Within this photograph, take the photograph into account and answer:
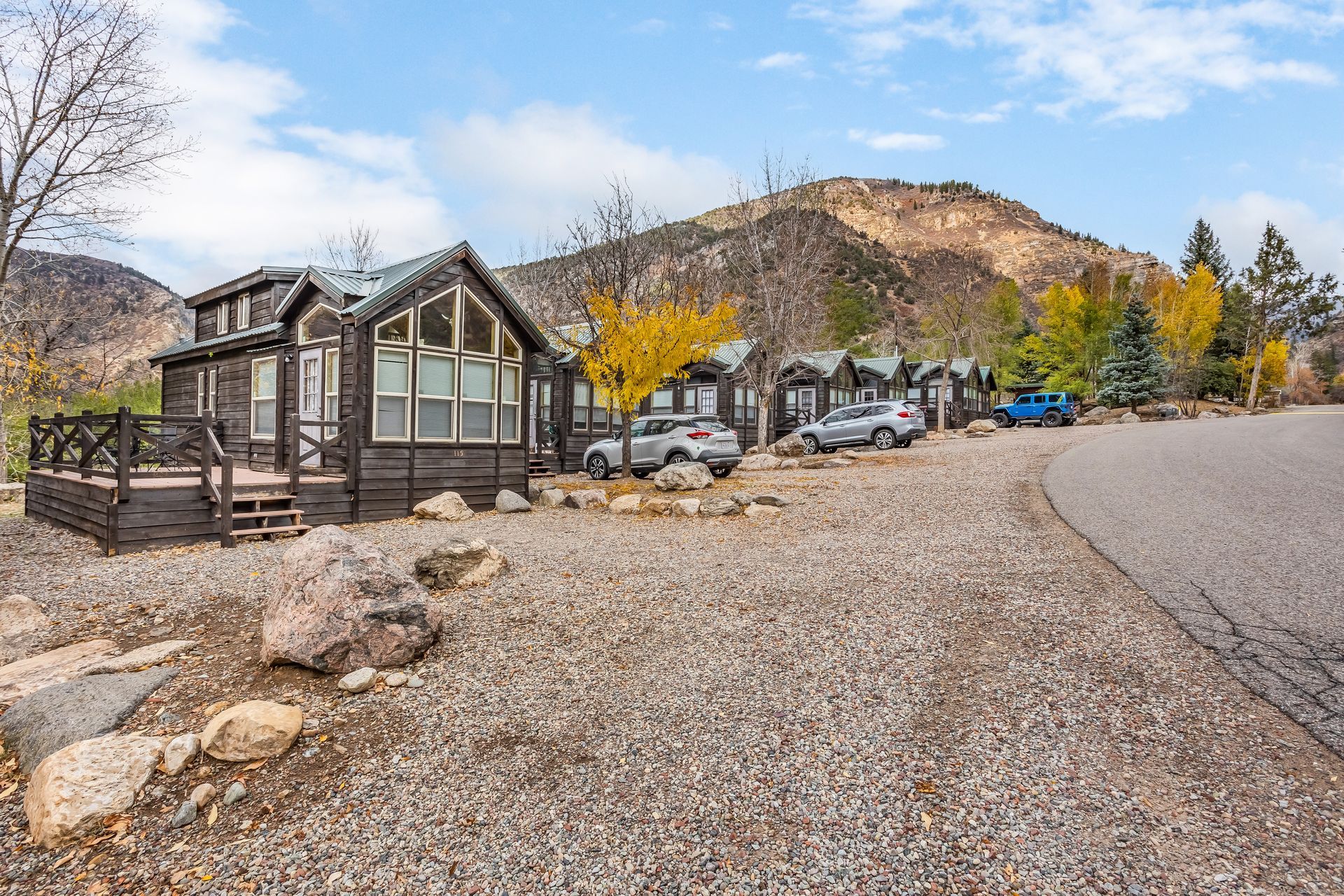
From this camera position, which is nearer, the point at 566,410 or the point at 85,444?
the point at 85,444

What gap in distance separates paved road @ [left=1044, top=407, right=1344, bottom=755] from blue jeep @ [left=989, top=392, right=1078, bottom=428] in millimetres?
19286

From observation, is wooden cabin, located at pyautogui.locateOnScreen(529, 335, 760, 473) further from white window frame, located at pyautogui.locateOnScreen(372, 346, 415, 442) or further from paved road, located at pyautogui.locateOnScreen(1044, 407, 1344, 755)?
paved road, located at pyautogui.locateOnScreen(1044, 407, 1344, 755)

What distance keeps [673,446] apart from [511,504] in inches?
218

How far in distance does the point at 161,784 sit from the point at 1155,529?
1013cm

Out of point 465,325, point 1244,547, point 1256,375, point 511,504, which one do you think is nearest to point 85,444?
point 465,325

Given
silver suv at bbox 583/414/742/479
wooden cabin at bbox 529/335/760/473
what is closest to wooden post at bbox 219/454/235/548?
silver suv at bbox 583/414/742/479

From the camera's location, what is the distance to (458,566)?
691 cm

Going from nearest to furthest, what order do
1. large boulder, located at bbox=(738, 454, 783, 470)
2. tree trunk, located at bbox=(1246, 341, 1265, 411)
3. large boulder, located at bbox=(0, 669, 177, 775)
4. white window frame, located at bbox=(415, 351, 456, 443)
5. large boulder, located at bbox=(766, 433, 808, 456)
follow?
large boulder, located at bbox=(0, 669, 177, 775)
white window frame, located at bbox=(415, 351, 456, 443)
large boulder, located at bbox=(738, 454, 783, 470)
large boulder, located at bbox=(766, 433, 808, 456)
tree trunk, located at bbox=(1246, 341, 1265, 411)

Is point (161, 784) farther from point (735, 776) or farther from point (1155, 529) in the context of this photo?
point (1155, 529)

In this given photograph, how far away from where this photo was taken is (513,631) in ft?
18.1

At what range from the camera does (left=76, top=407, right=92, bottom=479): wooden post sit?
9695 millimetres

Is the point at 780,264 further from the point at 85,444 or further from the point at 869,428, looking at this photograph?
the point at 85,444

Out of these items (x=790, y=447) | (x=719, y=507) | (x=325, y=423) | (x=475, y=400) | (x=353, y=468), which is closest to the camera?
(x=325, y=423)

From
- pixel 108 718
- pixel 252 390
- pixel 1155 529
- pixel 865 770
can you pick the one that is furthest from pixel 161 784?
pixel 252 390
